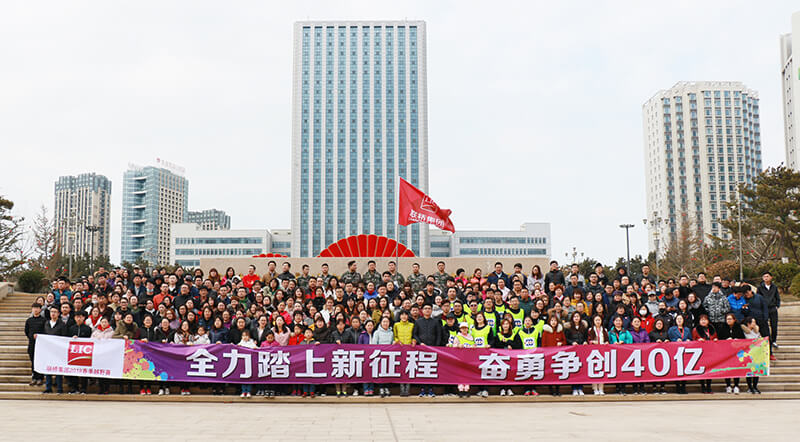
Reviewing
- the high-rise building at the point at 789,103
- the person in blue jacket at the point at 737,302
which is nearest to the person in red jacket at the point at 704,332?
the person in blue jacket at the point at 737,302

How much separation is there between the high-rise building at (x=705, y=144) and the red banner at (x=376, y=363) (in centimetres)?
12682

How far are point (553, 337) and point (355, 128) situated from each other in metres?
117

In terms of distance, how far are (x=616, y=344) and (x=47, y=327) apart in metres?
10.6

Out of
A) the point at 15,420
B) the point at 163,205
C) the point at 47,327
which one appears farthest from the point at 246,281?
the point at 163,205

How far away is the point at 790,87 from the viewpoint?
8081cm

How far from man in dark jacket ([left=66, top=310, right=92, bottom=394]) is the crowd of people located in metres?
0.02

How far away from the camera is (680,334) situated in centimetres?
1088

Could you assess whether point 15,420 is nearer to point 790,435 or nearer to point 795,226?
point 790,435

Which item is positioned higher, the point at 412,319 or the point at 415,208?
the point at 415,208

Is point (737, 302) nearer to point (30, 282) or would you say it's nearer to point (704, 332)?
point (704, 332)

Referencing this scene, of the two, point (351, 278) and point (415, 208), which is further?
point (415, 208)

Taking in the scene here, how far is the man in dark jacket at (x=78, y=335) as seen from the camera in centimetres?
1063

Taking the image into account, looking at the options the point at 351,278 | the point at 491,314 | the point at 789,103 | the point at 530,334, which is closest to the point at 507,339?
the point at 530,334

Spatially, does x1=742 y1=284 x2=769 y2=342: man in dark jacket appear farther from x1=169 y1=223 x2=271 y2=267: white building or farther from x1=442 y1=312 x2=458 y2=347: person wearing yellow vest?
x1=169 y1=223 x2=271 y2=267: white building
